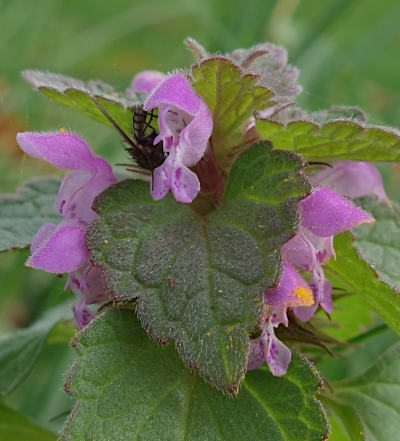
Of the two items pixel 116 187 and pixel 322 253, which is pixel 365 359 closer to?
pixel 322 253

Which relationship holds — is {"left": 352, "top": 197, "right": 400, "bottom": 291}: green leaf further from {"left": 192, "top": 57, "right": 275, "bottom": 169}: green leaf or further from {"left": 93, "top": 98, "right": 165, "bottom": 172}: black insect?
{"left": 93, "top": 98, "right": 165, "bottom": 172}: black insect

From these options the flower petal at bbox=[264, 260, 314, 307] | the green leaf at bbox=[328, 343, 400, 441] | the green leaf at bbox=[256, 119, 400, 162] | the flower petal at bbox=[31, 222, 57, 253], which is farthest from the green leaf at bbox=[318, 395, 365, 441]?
the flower petal at bbox=[31, 222, 57, 253]

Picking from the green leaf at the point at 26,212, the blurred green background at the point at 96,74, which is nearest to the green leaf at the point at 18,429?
the green leaf at the point at 26,212

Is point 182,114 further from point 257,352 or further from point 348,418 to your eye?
point 348,418

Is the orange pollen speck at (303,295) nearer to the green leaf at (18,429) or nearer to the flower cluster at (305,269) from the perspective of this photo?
the flower cluster at (305,269)

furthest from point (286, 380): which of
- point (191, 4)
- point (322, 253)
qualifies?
point (191, 4)
